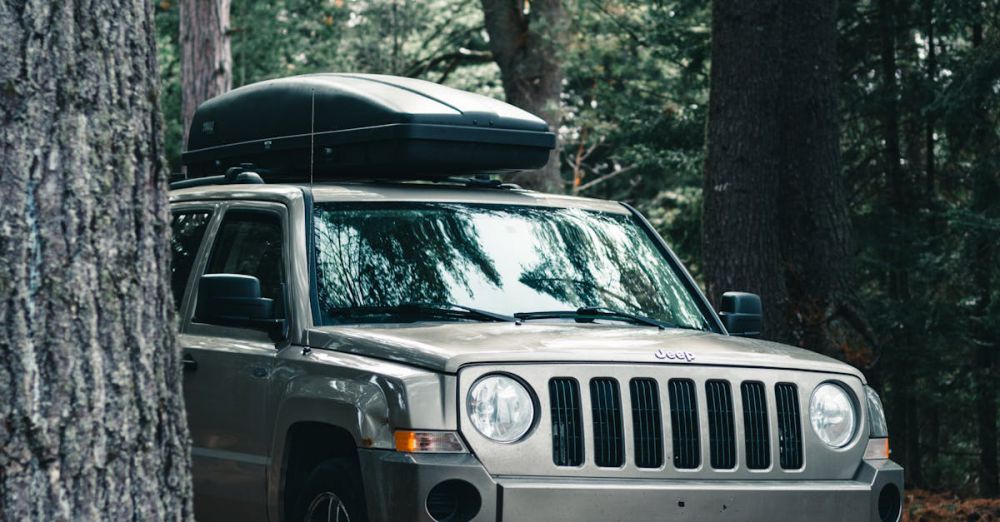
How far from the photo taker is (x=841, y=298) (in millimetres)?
11555

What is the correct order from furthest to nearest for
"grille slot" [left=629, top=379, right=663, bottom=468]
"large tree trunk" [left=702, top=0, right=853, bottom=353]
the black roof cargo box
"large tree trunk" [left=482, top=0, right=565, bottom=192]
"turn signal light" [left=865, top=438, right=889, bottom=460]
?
"large tree trunk" [left=482, top=0, right=565, bottom=192] < "large tree trunk" [left=702, top=0, right=853, bottom=353] < the black roof cargo box < "turn signal light" [left=865, top=438, right=889, bottom=460] < "grille slot" [left=629, top=379, right=663, bottom=468]

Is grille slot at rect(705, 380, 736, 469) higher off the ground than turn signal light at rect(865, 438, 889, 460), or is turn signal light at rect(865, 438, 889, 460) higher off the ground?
grille slot at rect(705, 380, 736, 469)

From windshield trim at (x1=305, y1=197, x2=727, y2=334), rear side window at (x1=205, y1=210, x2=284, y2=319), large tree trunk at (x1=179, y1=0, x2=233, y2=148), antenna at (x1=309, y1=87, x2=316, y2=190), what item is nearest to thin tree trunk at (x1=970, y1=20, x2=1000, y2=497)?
large tree trunk at (x1=179, y1=0, x2=233, y2=148)

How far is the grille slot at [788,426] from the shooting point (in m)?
5.86

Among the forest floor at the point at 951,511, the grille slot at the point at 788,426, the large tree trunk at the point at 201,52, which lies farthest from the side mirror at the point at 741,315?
the large tree trunk at the point at 201,52

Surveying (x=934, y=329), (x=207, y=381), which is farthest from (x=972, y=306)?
Answer: (x=207, y=381)

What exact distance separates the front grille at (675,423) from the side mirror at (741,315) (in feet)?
3.63

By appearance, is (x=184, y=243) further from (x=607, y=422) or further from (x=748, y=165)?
(x=748, y=165)

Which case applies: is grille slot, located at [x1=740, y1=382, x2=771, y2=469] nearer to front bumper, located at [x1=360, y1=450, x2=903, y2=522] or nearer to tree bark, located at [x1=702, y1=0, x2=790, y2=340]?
front bumper, located at [x1=360, y1=450, x2=903, y2=522]

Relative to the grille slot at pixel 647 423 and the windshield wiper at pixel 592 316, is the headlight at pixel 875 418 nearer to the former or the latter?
the windshield wiper at pixel 592 316

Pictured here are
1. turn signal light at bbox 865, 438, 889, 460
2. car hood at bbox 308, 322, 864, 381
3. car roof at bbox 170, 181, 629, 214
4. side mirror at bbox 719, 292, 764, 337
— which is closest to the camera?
car hood at bbox 308, 322, 864, 381

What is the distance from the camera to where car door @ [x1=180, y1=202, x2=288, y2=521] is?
247 inches

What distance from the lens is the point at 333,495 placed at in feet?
18.5

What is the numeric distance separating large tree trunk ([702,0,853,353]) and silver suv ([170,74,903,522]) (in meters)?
4.17
